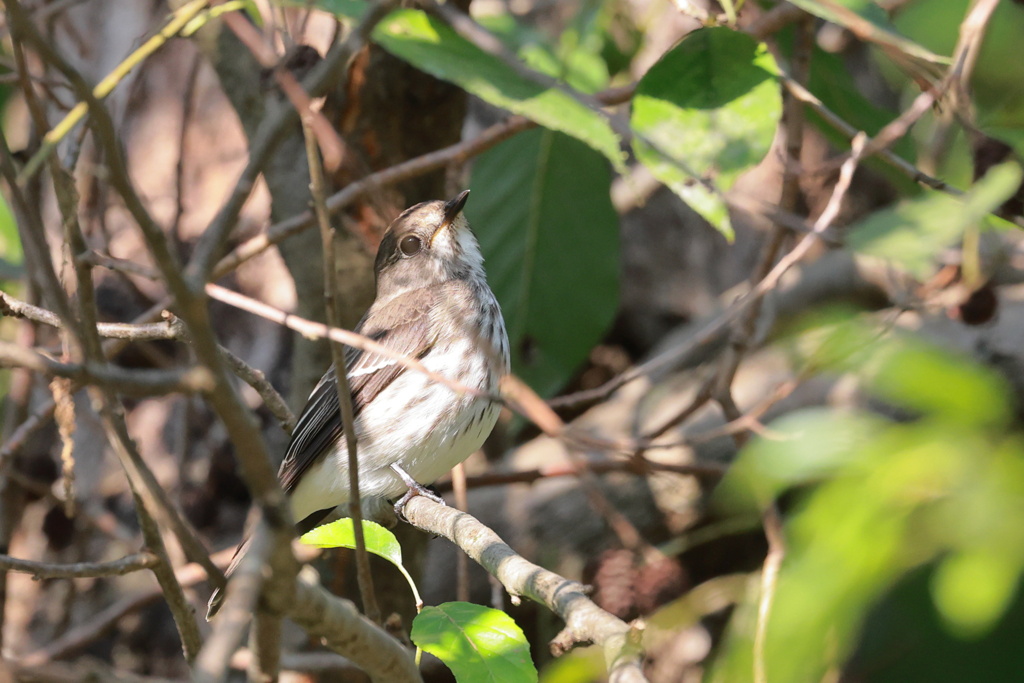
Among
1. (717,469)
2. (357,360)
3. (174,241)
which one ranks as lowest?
(717,469)

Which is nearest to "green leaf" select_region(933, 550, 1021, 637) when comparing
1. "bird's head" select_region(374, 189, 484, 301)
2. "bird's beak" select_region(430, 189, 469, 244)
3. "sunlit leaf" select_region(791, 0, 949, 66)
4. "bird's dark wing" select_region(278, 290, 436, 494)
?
"sunlit leaf" select_region(791, 0, 949, 66)

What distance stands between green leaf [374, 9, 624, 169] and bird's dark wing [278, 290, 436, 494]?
118 centimetres

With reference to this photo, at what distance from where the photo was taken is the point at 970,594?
49.8 inches

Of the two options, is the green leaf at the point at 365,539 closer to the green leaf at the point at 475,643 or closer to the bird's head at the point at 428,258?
the green leaf at the point at 475,643

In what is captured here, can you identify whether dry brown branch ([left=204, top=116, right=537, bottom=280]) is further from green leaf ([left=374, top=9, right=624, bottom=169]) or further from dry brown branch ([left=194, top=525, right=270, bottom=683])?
dry brown branch ([left=194, top=525, right=270, bottom=683])

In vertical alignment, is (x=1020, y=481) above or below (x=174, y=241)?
above

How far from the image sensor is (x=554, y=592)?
6.17 feet

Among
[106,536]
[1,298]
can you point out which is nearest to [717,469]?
[1,298]

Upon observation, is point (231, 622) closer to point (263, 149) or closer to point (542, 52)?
point (263, 149)

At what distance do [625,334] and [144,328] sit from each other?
3.64 metres

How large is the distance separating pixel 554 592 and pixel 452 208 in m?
2.18

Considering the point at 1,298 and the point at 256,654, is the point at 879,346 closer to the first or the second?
the point at 256,654

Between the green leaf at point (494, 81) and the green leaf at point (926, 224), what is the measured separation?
54 centimetres

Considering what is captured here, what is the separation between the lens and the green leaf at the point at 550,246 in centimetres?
406
